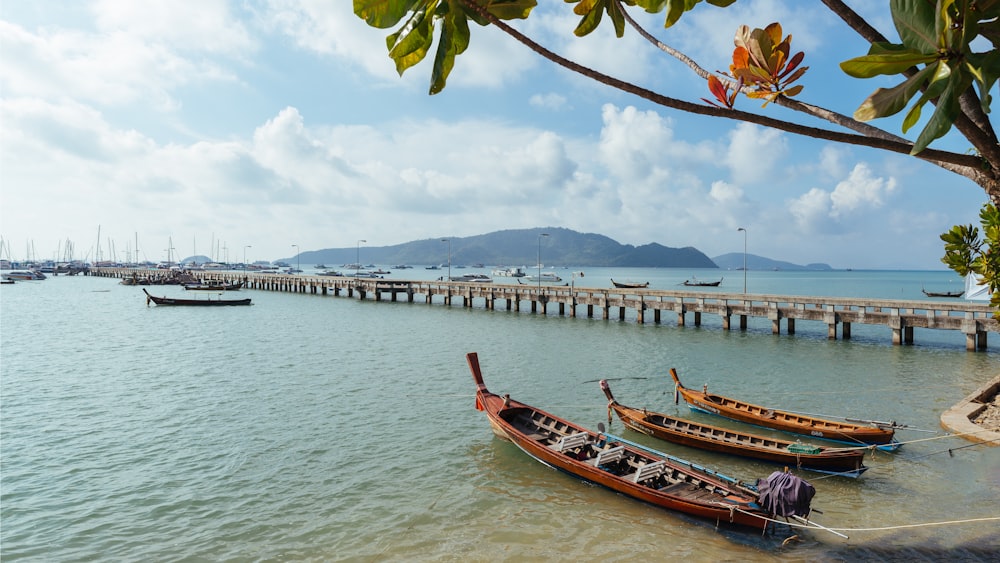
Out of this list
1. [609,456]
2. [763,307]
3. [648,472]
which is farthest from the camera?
[763,307]

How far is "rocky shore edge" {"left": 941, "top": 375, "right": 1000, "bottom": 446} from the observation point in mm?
13789

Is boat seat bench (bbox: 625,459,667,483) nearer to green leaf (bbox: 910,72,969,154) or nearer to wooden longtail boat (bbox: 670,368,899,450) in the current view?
wooden longtail boat (bbox: 670,368,899,450)

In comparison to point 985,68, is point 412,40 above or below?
above

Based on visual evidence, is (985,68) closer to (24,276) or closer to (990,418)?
(990,418)

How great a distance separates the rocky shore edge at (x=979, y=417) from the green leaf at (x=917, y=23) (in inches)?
656

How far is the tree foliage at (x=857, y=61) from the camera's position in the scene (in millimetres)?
2055

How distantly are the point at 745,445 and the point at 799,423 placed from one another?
9.79ft

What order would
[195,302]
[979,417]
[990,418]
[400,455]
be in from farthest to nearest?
[195,302] → [979,417] → [990,418] → [400,455]

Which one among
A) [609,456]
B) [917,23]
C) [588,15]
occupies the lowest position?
[609,456]

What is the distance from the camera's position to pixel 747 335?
35.6 m

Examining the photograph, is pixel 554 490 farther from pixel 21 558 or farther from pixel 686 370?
pixel 686 370

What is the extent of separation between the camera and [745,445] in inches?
513

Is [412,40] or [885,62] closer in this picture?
[885,62]

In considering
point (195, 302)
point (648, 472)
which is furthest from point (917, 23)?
point (195, 302)
